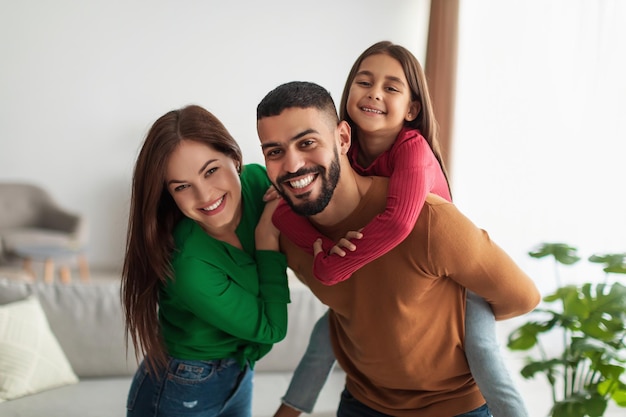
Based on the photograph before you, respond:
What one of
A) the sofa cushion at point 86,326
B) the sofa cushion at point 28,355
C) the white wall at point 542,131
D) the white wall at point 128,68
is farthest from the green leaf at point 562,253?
the white wall at point 128,68

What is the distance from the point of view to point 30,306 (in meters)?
2.70

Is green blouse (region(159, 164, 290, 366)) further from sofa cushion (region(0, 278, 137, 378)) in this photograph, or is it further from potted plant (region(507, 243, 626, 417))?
sofa cushion (region(0, 278, 137, 378))

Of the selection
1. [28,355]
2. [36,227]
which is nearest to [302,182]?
[28,355]

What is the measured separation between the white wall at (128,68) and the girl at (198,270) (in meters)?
4.54

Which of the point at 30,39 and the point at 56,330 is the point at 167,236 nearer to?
the point at 56,330

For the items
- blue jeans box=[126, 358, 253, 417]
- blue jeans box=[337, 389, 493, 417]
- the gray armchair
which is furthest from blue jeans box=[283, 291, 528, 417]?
the gray armchair

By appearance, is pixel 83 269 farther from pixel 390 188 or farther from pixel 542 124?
pixel 390 188

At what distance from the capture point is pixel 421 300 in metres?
1.48

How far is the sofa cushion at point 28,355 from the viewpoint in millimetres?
2555

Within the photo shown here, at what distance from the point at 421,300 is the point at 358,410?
0.40 meters

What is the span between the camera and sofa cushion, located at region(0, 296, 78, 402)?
2555 millimetres

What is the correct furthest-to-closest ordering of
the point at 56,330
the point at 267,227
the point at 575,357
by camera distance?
the point at 56,330 < the point at 575,357 < the point at 267,227

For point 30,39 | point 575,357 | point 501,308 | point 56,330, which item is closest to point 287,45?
point 30,39

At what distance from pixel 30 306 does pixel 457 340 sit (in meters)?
1.84
